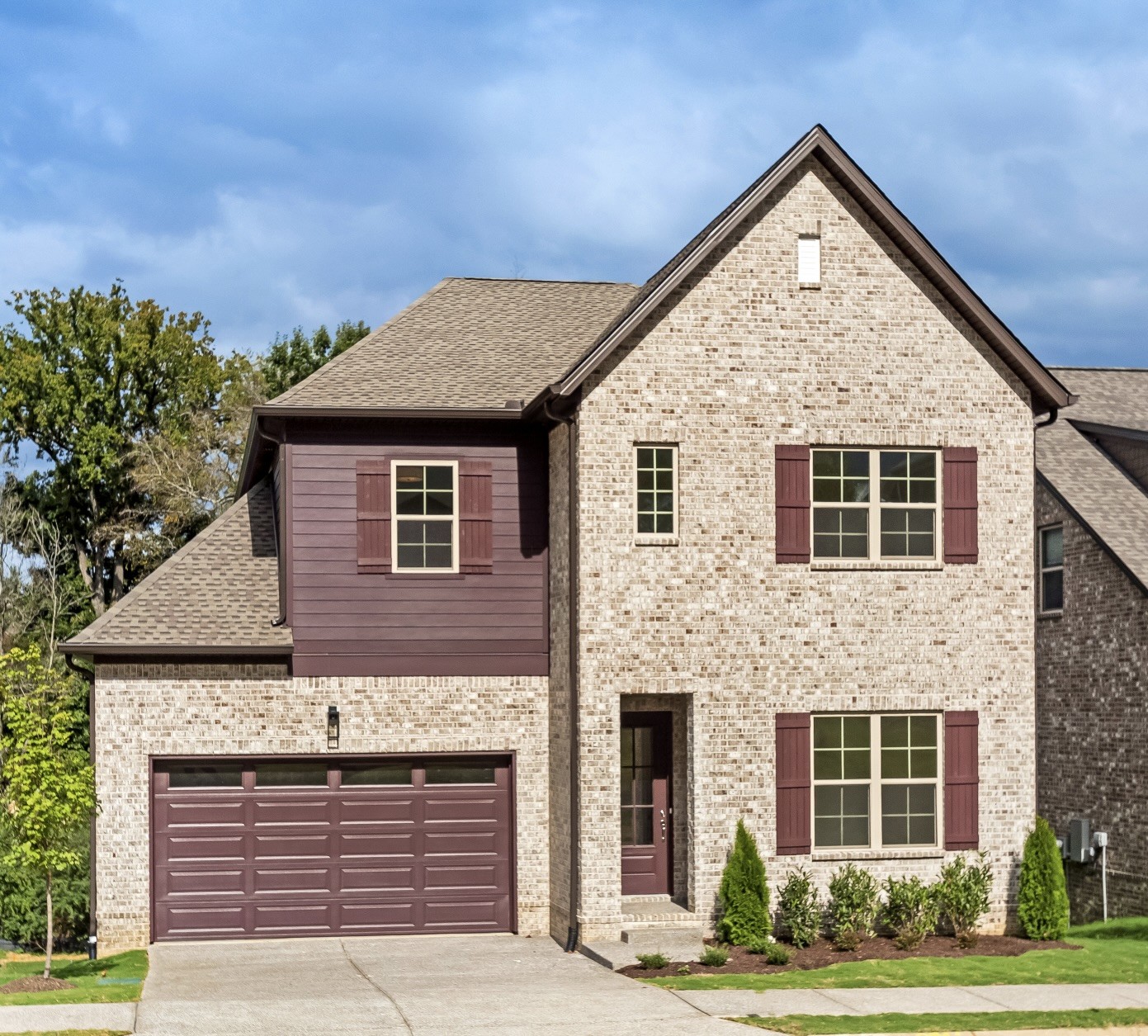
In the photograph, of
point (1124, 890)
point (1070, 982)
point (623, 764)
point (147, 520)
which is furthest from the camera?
point (147, 520)

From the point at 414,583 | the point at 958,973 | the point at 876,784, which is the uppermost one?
the point at 414,583

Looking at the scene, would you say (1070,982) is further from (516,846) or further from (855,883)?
(516,846)

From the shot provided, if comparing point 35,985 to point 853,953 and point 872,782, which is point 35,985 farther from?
point 872,782

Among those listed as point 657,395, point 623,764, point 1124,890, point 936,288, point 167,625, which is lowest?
point 1124,890

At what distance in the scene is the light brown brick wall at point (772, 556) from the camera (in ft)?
64.8

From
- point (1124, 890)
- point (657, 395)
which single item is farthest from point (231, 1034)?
point (1124, 890)

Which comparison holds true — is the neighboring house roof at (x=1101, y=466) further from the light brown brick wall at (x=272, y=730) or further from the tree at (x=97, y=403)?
the tree at (x=97, y=403)

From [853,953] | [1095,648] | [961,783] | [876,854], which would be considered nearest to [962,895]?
[876,854]

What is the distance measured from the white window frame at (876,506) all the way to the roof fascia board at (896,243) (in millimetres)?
1645

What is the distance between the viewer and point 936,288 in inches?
818

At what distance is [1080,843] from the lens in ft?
79.0

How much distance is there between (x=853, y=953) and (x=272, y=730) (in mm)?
7751

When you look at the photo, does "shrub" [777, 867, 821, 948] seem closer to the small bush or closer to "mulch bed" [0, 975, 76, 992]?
the small bush

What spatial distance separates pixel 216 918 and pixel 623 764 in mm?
5598
